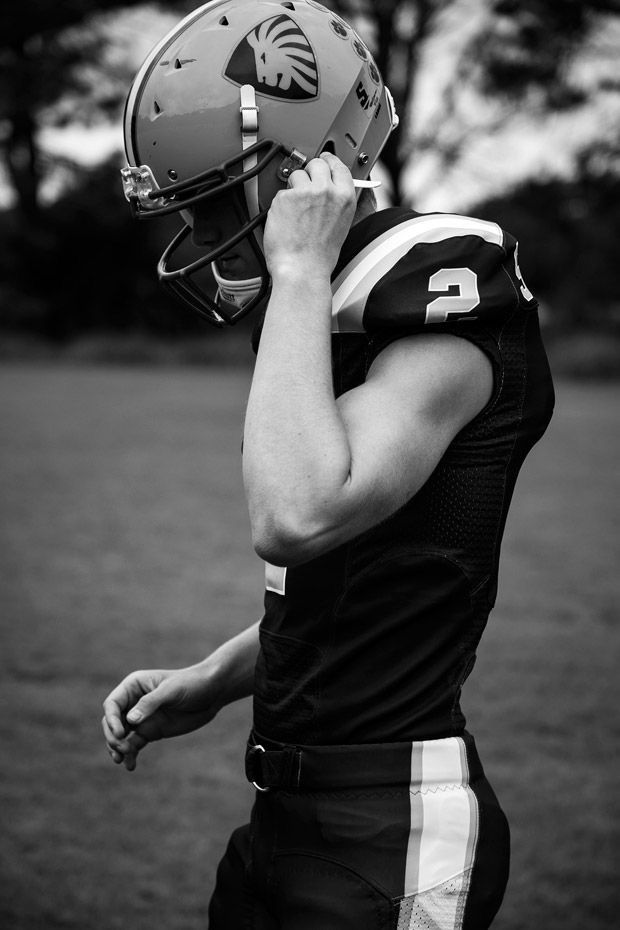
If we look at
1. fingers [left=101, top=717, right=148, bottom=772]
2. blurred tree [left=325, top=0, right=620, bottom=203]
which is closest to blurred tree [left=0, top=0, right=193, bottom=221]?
blurred tree [left=325, top=0, right=620, bottom=203]

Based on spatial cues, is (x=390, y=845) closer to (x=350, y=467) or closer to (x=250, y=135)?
(x=350, y=467)

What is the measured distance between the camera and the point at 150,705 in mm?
1955

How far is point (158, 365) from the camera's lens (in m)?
26.3

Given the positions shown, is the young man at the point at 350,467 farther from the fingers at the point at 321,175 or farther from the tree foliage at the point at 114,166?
the tree foliage at the point at 114,166

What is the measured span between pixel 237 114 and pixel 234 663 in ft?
3.39

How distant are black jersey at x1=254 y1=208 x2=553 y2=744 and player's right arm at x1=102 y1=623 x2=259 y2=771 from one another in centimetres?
37

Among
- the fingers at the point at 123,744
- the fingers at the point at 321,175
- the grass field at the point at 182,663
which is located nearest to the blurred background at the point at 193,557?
the grass field at the point at 182,663

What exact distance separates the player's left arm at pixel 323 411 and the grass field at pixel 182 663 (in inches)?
86.0

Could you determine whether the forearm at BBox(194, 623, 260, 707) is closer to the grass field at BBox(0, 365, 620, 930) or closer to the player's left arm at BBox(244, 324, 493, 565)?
the player's left arm at BBox(244, 324, 493, 565)

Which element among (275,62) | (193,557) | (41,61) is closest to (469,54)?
(41,61)

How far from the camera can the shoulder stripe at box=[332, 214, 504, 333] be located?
61.9 inches

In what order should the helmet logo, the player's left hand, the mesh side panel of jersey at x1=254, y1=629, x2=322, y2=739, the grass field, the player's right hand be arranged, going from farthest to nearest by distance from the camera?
the grass field < the player's right hand < the helmet logo < the mesh side panel of jersey at x1=254, y1=629, x2=322, y2=739 < the player's left hand

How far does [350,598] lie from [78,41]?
12.5 meters

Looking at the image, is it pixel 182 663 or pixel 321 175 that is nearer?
pixel 321 175
